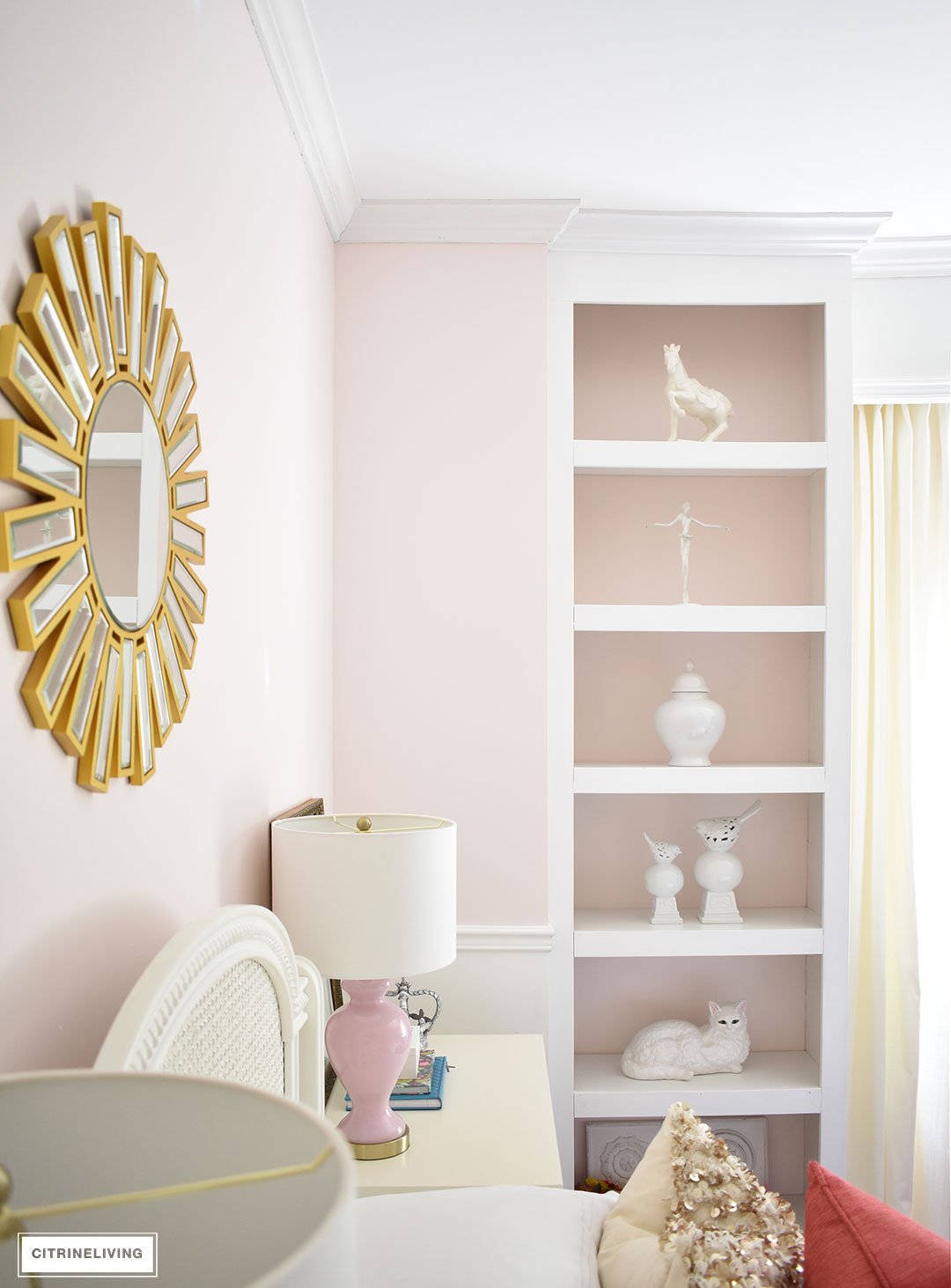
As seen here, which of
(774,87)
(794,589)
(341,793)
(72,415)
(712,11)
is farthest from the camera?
(794,589)

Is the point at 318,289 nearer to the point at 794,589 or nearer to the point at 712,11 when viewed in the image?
the point at 712,11

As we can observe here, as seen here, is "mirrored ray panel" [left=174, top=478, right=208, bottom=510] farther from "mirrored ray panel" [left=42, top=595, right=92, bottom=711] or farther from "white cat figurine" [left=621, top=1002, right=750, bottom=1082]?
"white cat figurine" [left=621, top=1002, right=750, bottom=1082]

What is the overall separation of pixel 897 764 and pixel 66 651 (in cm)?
295

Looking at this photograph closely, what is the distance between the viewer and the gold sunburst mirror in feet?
3.13

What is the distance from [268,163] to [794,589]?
1958mm

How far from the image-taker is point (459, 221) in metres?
2.83

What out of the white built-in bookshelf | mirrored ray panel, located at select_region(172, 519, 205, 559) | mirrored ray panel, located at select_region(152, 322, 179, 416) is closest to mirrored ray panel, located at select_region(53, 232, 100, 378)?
mirrored ray panel, located at select_region(152, 322, 179, 416)

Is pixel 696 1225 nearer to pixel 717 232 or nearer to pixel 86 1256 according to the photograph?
pixel 86 1256

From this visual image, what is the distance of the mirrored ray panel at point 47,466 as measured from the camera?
0.93 m

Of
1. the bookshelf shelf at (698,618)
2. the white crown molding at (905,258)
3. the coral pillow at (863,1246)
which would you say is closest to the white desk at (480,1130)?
the coral pillow at (863,1246)

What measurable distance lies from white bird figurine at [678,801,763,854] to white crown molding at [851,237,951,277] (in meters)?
1.60

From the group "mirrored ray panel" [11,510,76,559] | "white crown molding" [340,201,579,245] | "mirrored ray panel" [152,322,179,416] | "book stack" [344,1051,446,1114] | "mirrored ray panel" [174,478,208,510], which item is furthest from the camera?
"white crown molding" [340,201,579,245]

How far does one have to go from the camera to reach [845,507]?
2.98m

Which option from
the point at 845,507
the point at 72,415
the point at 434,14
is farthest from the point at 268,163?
the point at 845,507
